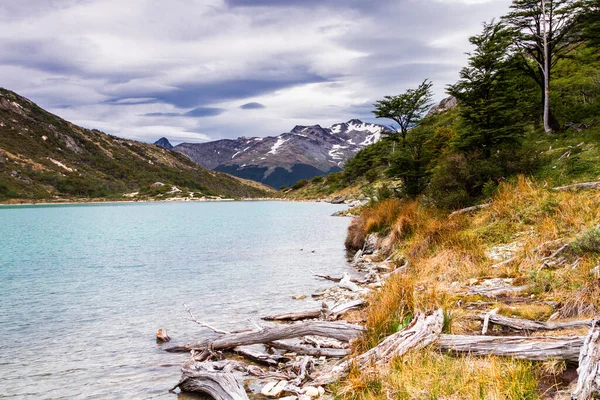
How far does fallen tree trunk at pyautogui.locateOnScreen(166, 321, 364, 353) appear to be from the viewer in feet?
27.1

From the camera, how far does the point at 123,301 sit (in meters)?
15.5

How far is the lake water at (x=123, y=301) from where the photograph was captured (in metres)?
8.80

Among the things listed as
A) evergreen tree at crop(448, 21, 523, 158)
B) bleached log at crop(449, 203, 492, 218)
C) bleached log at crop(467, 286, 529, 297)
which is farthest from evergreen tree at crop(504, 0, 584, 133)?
bleached log at crop(467, 286, 529, 297)

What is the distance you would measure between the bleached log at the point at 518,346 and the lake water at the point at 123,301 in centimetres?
572

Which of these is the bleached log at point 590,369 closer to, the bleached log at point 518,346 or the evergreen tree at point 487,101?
the bleached log at point 518,346

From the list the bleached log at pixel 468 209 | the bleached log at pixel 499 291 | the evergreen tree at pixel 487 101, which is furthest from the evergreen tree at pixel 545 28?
the bleached log at pixel 499 291

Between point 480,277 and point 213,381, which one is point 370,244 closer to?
point 480,277

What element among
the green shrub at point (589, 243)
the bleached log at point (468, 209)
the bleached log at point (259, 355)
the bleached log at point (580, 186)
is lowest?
the bleached log at point (259, 355)

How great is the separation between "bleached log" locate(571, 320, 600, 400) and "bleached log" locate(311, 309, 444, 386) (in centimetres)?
229

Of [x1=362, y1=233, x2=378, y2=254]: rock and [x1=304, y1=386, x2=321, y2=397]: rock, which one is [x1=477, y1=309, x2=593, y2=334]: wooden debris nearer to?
[x1=304, y1=386, x2=321, y2=397]: rock

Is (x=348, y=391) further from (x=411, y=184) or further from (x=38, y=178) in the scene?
(x=38, y=178)

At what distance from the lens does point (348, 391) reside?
581 centimetres

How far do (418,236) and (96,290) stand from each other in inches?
604

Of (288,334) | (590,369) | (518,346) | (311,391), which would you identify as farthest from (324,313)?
(590,369)
